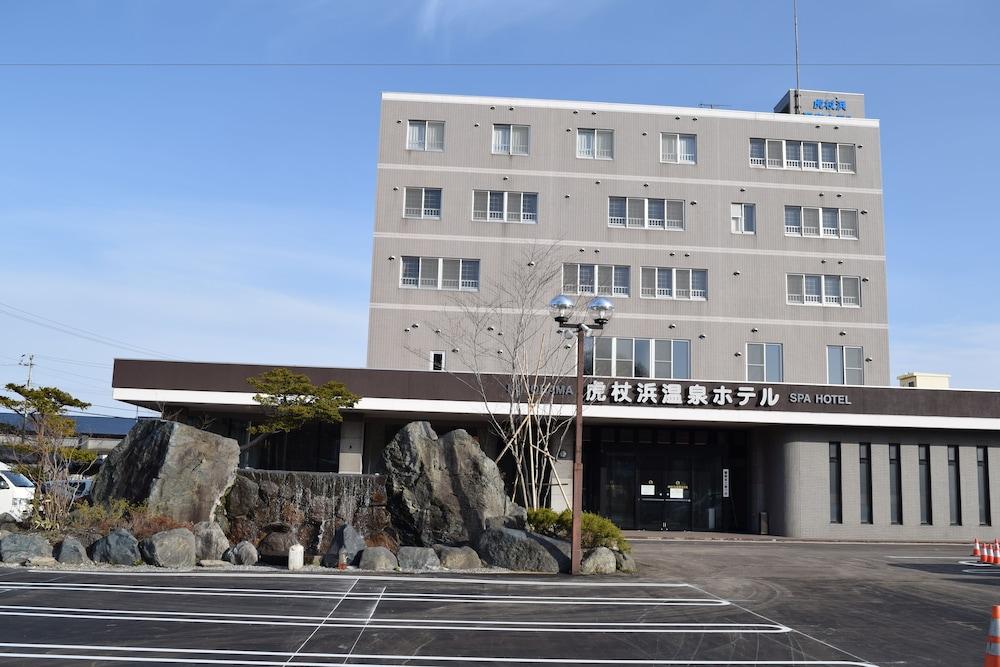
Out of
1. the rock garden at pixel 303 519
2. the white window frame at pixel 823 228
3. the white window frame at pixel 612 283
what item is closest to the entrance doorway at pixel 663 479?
the white window frame at pixel 612 283

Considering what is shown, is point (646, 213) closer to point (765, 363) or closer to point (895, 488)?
point (765, 363)

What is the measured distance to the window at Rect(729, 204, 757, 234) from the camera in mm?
31688

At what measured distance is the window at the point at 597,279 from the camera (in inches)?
1203

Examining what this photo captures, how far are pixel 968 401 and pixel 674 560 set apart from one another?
14.6 metres

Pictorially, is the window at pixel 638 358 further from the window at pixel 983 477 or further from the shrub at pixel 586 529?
the shrub at pixel 586 529

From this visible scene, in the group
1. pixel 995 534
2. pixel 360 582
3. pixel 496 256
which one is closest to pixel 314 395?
pixel 496 256

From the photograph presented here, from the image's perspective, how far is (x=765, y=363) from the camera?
3073 centimetres

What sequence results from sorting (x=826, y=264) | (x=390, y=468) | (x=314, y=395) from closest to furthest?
(x=390, y=468) < (x=314, y=395) < (x=826, y=264)

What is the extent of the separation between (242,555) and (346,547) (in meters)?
1.94

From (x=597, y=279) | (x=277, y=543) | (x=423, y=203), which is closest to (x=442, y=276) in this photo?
(x=423, y=203)

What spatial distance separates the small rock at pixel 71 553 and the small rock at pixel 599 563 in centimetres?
908

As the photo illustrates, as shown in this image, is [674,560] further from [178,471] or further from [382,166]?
[382,166]

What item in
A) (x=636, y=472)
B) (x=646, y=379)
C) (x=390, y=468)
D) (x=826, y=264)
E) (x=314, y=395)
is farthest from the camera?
(x=826, y=264)

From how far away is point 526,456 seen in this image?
26.1m
